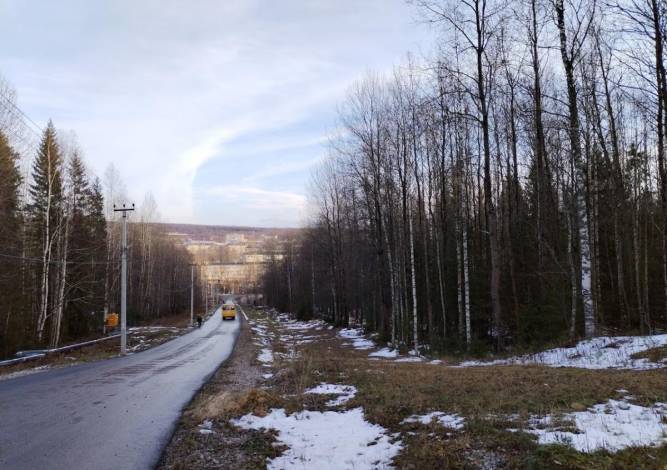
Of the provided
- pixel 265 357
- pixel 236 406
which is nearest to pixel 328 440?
pixel 236 406

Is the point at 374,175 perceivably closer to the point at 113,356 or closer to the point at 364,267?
the point at 364,267

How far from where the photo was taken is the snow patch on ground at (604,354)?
11.7m

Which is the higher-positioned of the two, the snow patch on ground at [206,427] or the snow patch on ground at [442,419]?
the snow patch on ground at [442,419]

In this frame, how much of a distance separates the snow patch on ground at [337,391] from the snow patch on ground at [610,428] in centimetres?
415

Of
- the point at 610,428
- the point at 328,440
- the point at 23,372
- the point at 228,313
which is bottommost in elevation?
the point at 228,313

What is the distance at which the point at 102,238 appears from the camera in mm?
43781

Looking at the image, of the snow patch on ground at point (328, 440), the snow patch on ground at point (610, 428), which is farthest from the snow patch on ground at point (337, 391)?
the snow patch on ground at point (610, 428)

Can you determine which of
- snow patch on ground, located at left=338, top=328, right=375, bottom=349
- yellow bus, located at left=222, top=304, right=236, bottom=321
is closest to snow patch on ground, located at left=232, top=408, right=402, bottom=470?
snow patch on ground, located at left=338, top=328, right=375, bottom=349

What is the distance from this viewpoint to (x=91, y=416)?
9.36 m

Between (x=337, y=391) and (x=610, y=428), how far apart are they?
237 inches

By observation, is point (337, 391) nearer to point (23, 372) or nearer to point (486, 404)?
point (486, 404)

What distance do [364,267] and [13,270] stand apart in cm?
2535

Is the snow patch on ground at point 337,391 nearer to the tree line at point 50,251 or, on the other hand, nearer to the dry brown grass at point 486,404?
the dry brown grass at point 486,404

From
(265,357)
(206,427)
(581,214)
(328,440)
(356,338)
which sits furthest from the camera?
(356,338)
